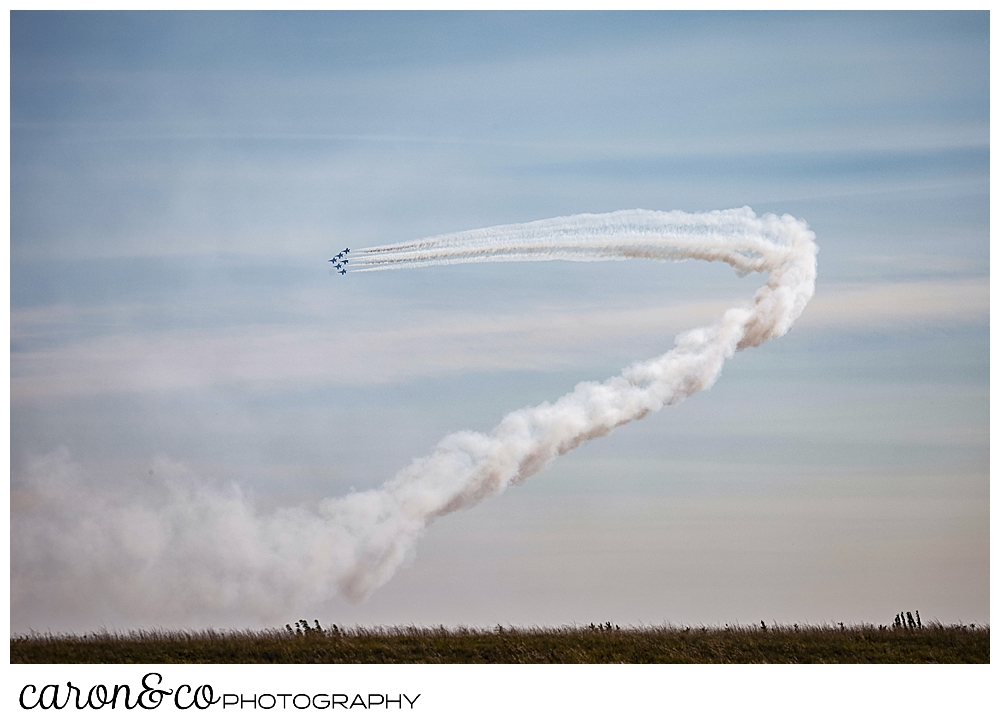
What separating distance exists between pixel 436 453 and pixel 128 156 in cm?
658

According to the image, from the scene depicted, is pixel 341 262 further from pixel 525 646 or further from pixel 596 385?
pixel 525 646

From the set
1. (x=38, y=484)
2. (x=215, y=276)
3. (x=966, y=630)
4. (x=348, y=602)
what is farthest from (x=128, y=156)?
(x=966, y=630)

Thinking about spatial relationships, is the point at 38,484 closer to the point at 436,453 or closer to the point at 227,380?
the point at 227,380

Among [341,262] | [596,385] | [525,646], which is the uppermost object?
[341,262]

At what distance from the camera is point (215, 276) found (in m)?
18.4

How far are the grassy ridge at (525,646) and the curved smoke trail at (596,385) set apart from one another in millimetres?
1322

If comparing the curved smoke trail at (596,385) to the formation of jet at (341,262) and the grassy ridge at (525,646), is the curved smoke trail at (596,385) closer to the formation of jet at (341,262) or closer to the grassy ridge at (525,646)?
the grassy ridge at (525,646)

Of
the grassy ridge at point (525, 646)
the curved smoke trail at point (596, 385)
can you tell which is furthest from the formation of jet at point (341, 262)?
the grassy ridge at point (525, 646)

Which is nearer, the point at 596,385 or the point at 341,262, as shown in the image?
the point at 596,385

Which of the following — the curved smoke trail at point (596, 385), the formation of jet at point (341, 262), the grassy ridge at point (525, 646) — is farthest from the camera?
the formation of jet at point (341, 262)

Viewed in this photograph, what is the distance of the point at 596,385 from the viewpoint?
1812 cm

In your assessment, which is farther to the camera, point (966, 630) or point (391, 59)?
point (391, 59)

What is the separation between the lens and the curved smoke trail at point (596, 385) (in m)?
17.8

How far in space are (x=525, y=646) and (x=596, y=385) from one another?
157 inches
